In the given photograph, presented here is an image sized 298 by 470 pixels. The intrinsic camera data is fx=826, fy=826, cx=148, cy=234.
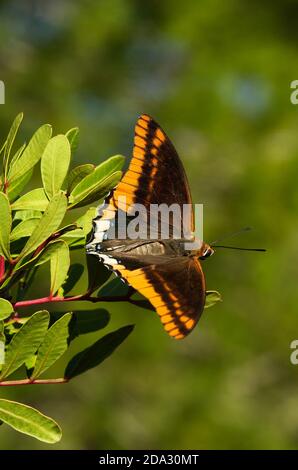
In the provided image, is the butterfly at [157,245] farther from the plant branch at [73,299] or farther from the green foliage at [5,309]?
the green foliage at [5,309]

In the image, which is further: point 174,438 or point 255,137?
point 255,137

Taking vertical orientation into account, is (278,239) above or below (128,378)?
above

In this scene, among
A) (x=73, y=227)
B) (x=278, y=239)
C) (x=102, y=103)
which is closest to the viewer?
(x=73, y=227)

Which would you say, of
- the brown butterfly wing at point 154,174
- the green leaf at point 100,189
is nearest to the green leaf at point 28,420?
the green leaf at point 100,189

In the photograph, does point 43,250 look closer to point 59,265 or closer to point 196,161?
point 59,265

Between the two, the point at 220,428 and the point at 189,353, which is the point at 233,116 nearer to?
the point at 189,353

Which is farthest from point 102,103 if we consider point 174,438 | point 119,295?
point 119,295

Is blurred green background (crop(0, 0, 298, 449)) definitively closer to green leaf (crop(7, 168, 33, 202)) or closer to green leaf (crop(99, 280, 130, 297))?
green leaf (crop(99, 280, 130, 297))
